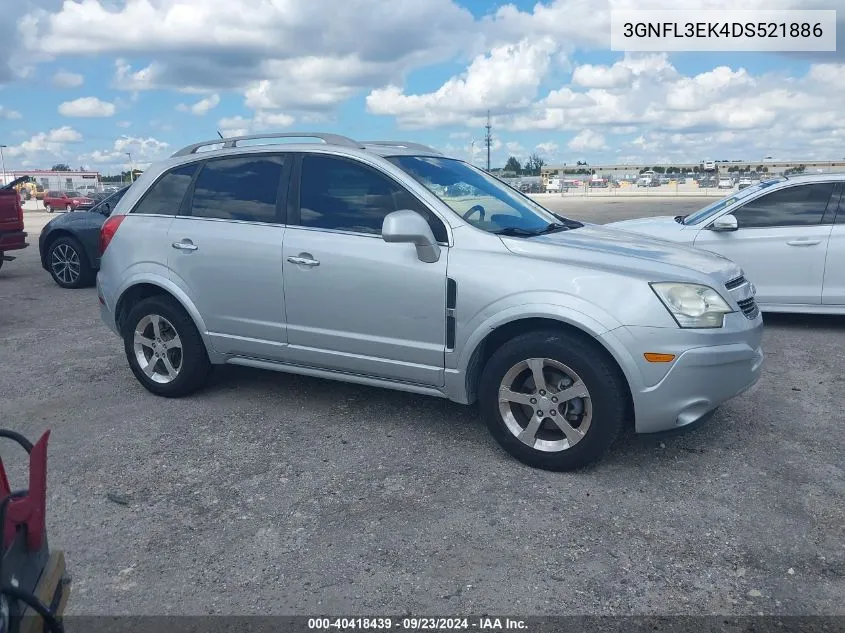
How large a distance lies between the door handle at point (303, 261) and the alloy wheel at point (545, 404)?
56.3 inches

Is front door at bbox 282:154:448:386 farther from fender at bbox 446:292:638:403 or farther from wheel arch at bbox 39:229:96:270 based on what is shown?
wheel arch at bbox 39:229:96:270

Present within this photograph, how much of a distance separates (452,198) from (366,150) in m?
0.68

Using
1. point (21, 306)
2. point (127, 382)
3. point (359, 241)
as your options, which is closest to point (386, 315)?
point (359, 241)

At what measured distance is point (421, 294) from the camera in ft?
14.1

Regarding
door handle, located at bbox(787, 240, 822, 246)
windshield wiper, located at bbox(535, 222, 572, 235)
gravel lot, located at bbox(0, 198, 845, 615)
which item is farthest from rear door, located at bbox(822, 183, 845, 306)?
windshield wiper, located at bbox(535, 222, 572, 235)

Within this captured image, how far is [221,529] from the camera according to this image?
3539mm

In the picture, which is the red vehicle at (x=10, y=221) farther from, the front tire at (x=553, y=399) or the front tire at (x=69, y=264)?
the front tire at (x=553, y=399)

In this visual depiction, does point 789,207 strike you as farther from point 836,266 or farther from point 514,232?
point 514,232

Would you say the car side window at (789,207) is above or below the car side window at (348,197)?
below

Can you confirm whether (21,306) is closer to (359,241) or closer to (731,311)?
(359,241)

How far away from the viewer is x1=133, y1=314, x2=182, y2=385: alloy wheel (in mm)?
5340

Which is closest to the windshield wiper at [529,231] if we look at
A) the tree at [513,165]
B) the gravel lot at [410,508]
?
the gravel lot at [410,508]

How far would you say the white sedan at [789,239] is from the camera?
7410 mm

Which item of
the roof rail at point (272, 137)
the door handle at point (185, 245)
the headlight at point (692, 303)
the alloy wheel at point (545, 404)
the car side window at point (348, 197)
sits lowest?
the alloy wheel at point (545, 404)
